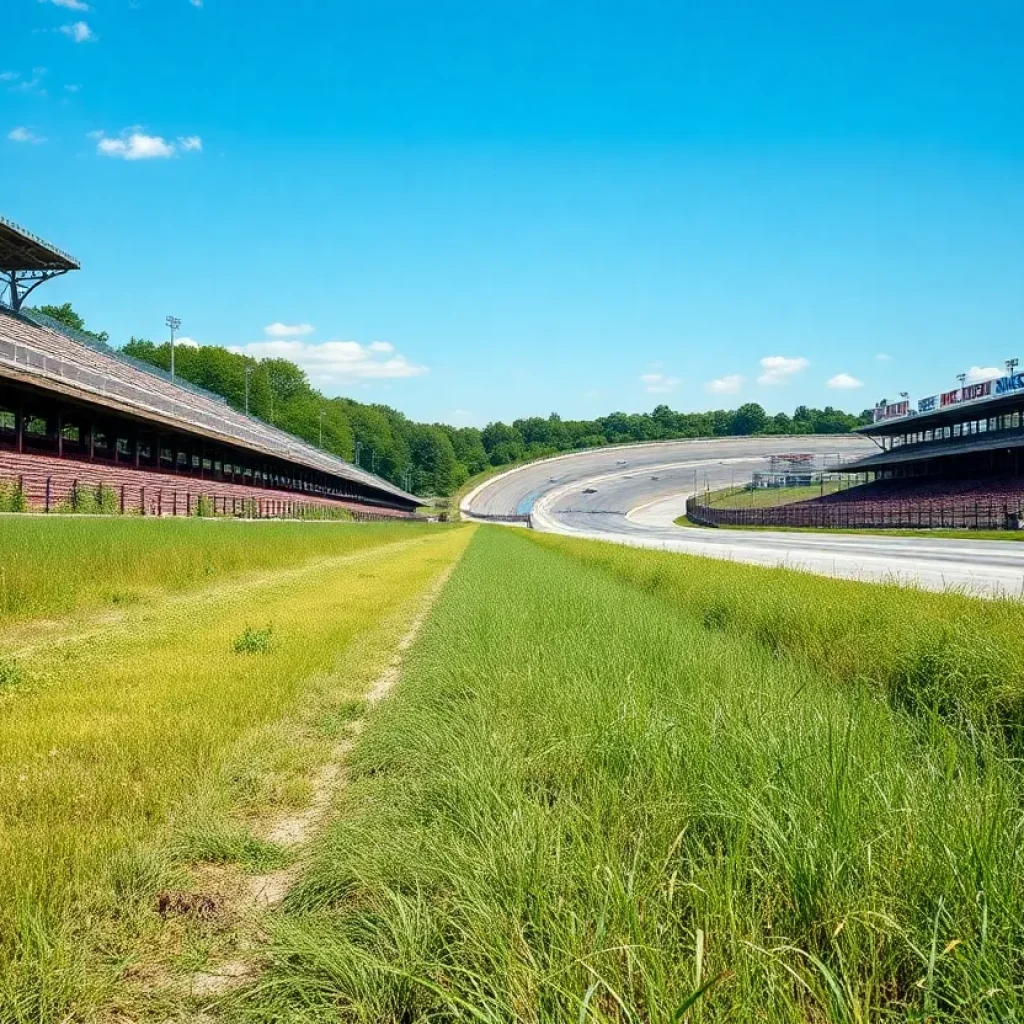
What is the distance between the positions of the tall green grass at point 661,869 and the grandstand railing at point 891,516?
45.5 meters

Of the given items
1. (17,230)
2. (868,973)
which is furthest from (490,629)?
(17,230)

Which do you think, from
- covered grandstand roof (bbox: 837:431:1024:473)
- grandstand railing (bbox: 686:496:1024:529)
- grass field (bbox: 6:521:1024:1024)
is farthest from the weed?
covered grandstand roof (bbox: 837:431:1024:473)

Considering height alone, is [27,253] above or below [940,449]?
above

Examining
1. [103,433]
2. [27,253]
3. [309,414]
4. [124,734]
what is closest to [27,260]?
[27,253]

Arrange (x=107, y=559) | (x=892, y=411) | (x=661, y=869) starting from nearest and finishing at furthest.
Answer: (x=661, y=869) < (x=107, y=559) < (x=892, y=411)

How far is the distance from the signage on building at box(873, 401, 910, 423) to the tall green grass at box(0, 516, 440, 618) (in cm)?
8143

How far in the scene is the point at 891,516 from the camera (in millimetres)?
53500

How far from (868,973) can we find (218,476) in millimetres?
45117

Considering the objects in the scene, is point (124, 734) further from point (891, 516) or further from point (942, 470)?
point (942, 470)

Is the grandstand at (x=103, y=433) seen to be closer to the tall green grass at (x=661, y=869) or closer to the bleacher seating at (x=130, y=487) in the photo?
the bleacher seating at (x=130, y=487)

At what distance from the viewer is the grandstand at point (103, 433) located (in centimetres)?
2345

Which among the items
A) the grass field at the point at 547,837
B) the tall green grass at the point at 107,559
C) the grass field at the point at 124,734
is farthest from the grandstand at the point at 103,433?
the grass field at the point at 547,837

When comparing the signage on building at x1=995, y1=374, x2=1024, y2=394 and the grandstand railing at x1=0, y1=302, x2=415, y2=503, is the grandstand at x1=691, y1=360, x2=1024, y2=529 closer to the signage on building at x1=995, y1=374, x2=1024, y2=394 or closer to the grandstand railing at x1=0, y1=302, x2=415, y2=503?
the signage on building at x1=995, y1=374, x2=1024, y2=394

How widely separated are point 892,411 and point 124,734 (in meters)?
94.8
